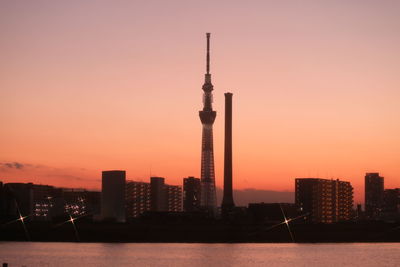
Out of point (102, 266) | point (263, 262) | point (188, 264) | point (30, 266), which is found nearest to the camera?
point (30, 266)

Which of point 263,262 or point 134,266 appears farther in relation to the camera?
point 263,262

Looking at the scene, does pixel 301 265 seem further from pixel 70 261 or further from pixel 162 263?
pixel 70 261

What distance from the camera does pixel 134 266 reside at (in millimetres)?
127250

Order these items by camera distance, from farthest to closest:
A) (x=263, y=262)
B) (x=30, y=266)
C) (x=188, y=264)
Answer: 1. (x=263, y=262)
2. (x=188, y=264)
3. (x=30, y=266)

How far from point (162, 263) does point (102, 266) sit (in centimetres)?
1417

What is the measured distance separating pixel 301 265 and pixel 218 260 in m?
17.9

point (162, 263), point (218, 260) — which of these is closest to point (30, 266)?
point (162, 263)

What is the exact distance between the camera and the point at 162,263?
137250 millimetres

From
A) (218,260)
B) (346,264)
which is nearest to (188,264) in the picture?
(218,260)

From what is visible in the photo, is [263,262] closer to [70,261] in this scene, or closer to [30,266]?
[70,261]

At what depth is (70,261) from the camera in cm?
13650

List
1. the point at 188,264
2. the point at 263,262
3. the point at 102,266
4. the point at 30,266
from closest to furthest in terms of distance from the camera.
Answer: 1. the point at 30,266
2. the point at 102,266
3. the point at 188,264
4. the point at 263,262

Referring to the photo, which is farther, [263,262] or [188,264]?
[263,262]

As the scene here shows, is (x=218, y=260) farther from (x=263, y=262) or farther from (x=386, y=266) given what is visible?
(x=386, y=266)
